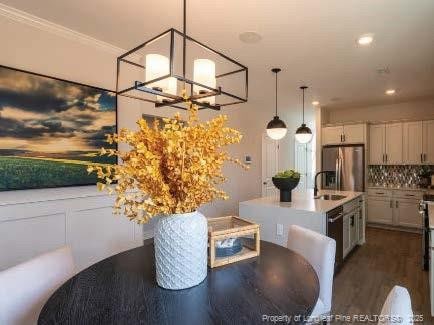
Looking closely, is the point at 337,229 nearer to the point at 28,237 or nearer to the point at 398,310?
the point at 398,310

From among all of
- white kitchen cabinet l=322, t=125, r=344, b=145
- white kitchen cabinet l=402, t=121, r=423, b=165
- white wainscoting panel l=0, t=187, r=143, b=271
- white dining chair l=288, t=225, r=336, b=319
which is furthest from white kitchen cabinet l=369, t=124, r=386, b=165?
white wainscoting panel l=0, t=187, r=143, b=271

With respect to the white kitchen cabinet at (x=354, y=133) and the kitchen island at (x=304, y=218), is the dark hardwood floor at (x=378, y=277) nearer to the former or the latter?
the kitchen island at (x=304, y=218)

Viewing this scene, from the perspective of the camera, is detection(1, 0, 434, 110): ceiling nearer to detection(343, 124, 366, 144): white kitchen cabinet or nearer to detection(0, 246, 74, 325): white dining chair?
detection(343, 124, 366, 144): white kitchen cabinet

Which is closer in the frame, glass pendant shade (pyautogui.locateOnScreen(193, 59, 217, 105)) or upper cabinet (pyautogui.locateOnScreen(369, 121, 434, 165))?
glass pendant shade (pyautogui.locateOnScreen(193, 59, 217, 105))

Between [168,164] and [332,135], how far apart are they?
213 inches

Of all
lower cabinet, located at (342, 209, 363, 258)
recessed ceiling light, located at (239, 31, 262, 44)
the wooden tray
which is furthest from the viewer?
lower cabinet, located at (342, 209, 363, 258)

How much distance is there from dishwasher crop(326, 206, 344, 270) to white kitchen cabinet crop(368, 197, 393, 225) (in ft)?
8.77

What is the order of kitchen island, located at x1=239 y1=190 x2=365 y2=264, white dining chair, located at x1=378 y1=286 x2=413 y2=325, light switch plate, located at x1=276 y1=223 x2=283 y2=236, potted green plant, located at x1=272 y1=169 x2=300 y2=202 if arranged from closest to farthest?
white dining chair, located at x1=378 y1=286 x2=413 y2=325 → kitchen island, located at x1=239 y1=190 x2=365 y2=264 → light switch plate, located at x1=276 y1=223 x2=283 y2=236 → potted green plant, located at x1=272 y1=169 x2=300 y2=202

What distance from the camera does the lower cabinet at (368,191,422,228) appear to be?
496cm

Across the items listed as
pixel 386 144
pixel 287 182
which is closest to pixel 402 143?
pixel 386 144

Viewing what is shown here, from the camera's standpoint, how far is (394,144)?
5.30 metres

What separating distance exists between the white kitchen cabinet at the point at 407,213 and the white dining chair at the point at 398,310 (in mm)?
5034

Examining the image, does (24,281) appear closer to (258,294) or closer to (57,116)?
(258,294)

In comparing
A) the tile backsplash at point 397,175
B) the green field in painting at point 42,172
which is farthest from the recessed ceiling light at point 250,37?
the tile backsplash at point 397,175
